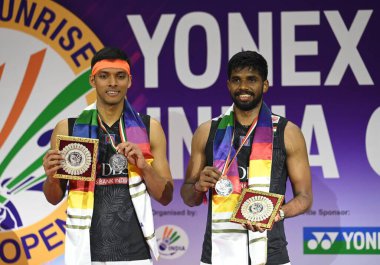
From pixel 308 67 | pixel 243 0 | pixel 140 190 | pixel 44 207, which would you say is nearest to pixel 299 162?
pixel 140 190

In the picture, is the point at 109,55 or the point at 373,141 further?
the point at 373,141

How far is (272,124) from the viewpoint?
2.91m

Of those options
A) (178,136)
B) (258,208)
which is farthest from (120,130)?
(178,136)

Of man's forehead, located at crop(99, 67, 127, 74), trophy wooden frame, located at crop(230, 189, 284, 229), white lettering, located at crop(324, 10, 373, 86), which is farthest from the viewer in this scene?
white lettering, located at crop(324, 10, 373, 86)

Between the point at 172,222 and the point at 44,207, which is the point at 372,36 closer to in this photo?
the point at 172,222

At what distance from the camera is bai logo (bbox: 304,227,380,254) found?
4.12 meters

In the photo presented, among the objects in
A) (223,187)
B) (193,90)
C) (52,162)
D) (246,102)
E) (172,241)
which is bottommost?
(172,241)

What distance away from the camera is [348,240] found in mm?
4129

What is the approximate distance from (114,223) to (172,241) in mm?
1516

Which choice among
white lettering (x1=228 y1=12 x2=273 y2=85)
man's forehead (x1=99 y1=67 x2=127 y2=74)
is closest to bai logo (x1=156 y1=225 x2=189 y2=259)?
white lettering (x1=228 y1=12 x2=273 y2=85)

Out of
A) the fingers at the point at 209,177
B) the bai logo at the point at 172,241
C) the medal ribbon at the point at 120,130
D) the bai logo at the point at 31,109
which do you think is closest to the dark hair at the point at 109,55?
the medal ribbon at the point at 120,130

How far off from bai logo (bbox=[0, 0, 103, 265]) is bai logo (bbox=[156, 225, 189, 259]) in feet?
2.32

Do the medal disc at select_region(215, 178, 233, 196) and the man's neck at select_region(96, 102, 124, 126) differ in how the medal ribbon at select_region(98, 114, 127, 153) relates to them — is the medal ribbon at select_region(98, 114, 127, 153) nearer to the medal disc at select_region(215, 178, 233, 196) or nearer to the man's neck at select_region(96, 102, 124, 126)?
the man's neck at select_region(96, 102, 124, 126)

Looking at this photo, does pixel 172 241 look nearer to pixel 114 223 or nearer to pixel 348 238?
pixel 348 238
